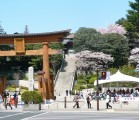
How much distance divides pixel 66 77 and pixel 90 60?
7.14 metres

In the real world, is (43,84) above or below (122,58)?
below

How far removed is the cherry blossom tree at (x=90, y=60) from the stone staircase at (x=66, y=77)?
1.92 metres

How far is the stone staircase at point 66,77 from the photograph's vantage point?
66363 millimetres

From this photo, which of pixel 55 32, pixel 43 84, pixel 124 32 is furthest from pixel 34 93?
pixel 124 32

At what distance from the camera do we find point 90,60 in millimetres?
77438

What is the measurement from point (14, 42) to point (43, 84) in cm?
636

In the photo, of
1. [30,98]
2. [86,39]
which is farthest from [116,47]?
[30,98]

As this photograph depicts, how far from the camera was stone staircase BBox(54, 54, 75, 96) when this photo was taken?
218ft

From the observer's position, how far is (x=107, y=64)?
7712 cm

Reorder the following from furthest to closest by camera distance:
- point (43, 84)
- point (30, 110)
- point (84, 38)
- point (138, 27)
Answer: point (84, 38)
point (138, 27)
point (43, 84)
point (30, 110)

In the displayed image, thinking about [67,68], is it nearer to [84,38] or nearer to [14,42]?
[84,38]

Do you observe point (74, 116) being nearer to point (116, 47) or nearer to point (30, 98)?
point (30, 98)

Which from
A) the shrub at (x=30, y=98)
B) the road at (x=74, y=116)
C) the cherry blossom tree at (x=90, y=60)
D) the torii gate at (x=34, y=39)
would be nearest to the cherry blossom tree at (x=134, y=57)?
the cherry blossom tree at (x=90, y=60)

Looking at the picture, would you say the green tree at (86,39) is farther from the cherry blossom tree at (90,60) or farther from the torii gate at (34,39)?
the torii gate at (34,39)
